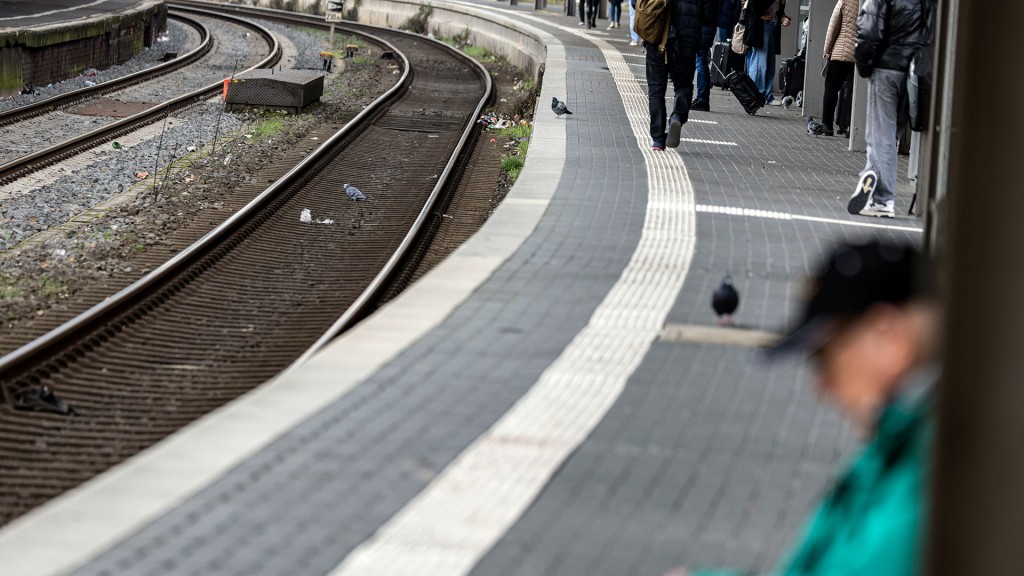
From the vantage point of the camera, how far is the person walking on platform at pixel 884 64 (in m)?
10.2

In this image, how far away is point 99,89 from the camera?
21141 millimetres

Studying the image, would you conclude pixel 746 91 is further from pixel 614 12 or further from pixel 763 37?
pixel 614 12

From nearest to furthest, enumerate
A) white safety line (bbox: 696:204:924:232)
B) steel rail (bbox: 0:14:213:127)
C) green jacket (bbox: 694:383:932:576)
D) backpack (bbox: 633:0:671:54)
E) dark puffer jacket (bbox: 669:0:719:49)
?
1. green jacket (bbox: 694:383:932:576)
2. white safety line (bbox: 696:204:924:232)
3. backpack (bbox: 633:0:671:54)
4. dark puffer jacket (bbox: 669:0:719:49)
5. steel rail (bbox: 0:14:213:127)

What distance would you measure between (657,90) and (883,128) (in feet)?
10.7

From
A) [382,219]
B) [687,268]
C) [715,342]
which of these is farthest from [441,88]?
[715,342]

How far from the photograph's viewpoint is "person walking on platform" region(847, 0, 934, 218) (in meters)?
10.2

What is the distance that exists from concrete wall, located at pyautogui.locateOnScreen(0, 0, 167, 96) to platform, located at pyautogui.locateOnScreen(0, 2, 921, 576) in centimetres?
1398

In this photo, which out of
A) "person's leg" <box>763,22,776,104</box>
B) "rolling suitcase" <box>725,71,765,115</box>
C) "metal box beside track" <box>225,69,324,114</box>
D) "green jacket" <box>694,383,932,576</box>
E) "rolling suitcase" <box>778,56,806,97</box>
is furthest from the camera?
"rolling suitcase" <box>778,56,806,97</box>

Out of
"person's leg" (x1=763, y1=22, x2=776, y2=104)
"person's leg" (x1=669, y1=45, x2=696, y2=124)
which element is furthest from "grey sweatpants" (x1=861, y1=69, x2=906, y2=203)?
"person's leg" (x1=763, y1=22, x2=776, y2=104)

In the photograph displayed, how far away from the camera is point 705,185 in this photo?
11.4 metres

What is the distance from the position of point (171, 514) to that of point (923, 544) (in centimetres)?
297

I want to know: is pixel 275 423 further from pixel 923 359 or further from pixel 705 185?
pixel 705 185

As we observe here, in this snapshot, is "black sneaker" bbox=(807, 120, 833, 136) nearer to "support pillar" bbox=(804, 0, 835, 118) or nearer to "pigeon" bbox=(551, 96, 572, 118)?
"support pillar" bbox=(804, 0, 835, 118)

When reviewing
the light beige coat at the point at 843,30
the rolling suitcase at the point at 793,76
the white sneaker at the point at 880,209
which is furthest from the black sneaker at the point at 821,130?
the white sneaker at the point at 880,209
